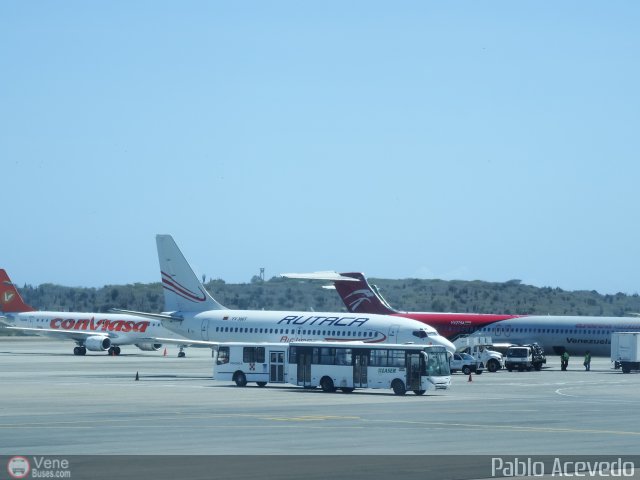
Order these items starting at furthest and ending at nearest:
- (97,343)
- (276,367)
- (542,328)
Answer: (97,343), (542,328), (276,367)

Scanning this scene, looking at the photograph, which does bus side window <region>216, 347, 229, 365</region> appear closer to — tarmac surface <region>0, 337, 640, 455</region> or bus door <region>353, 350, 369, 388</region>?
tarmac surface <region>0, 337, 640, 455</region>

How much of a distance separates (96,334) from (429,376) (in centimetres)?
5810

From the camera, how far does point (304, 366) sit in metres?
59.9

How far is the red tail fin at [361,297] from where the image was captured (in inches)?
4208

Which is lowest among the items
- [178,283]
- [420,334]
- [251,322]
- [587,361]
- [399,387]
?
[399,387]

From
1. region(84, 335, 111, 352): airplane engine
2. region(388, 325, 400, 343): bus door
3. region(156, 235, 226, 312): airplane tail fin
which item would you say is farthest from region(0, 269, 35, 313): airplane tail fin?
region(388, 325, 400, 343): bus door

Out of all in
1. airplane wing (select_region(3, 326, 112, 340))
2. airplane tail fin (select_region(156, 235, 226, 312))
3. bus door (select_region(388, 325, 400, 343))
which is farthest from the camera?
airplane wing (select_region(3, 326, 112, 340))

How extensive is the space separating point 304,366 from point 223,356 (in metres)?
6.28

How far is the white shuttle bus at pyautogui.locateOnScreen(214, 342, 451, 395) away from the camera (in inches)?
2231

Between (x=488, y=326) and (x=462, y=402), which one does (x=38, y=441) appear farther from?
(x=488, y=326)

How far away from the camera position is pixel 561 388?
210ft

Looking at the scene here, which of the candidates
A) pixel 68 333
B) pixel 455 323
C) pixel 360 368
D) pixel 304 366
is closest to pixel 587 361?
pixel 455 323

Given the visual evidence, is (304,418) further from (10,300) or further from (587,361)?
(10,300)

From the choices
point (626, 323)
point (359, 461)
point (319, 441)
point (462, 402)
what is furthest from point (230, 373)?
point (626, 323)
